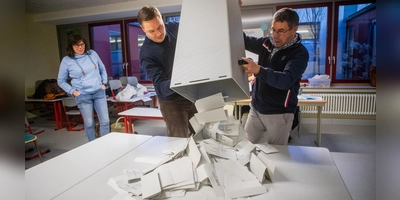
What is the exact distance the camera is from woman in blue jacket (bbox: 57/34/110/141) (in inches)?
105

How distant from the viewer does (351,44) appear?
405cm

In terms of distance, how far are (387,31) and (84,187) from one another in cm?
96

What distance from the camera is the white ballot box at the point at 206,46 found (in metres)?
0.86

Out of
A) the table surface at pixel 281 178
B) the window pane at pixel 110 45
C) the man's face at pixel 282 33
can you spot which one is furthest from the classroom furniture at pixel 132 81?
the man's face at pixel 282 33

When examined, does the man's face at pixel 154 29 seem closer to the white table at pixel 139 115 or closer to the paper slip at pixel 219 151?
the paper slip at pixel 219 151

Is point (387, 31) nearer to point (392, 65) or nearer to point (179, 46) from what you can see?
point (392, 65)

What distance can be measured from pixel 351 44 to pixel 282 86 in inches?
148

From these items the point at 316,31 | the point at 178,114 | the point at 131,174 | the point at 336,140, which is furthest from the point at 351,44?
the point at 131,174

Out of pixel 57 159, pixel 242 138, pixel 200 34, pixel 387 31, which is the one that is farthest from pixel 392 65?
pixel 57 159

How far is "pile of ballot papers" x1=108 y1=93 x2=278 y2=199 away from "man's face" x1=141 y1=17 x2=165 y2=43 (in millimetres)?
592

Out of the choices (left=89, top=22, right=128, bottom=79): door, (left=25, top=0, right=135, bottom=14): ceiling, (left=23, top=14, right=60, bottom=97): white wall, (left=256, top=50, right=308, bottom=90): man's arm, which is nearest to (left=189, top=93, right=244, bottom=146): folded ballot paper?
(left=256, top=50, right=308, bottom=90): man's arm

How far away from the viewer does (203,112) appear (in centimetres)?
103

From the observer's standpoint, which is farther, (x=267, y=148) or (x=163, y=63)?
(x=163, y=63)

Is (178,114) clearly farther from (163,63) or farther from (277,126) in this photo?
(277,126)
